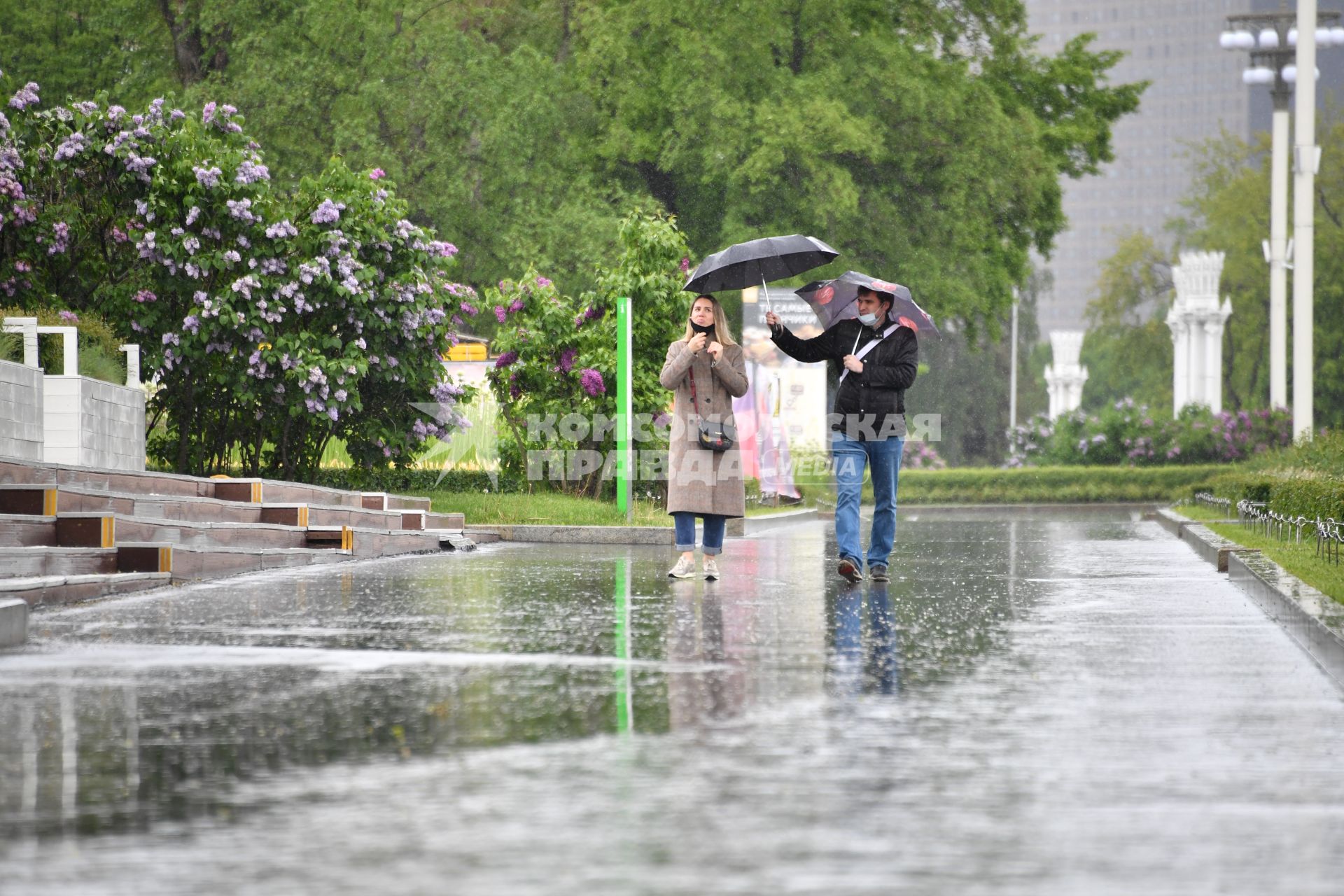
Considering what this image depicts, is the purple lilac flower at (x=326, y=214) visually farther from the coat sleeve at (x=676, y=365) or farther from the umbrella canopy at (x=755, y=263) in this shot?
the coat sleeve at (x=676, y=365)

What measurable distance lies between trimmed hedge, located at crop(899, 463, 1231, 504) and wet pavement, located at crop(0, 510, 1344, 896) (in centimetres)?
3230

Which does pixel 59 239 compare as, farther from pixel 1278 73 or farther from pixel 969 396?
pixel 969 396

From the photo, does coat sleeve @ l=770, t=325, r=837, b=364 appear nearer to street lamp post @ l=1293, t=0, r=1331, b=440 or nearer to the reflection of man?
the reflection of man

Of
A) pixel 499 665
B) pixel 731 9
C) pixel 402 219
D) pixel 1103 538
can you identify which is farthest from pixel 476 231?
pixel 499 665

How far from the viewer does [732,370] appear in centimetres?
1241

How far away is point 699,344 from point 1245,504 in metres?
10.3

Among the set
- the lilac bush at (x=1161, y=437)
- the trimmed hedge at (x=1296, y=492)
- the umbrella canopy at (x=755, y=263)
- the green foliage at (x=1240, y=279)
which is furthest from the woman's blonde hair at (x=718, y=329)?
the green foliage at (x=1240, y=279)

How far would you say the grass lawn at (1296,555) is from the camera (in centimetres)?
1115

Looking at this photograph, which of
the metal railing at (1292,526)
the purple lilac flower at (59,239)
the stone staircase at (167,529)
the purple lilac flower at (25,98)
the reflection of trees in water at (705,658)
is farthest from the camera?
the purple lilac flower at (25,98)

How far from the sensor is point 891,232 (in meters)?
40.8

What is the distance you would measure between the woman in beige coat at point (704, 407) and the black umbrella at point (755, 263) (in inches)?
25.5

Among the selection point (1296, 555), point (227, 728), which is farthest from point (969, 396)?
point (227, 728)

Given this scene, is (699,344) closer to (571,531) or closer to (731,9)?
(571,531)

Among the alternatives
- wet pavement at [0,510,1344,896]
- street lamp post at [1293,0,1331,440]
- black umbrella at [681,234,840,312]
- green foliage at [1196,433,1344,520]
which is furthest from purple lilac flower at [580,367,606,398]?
street lamp post at [1293,0,1331,440]
